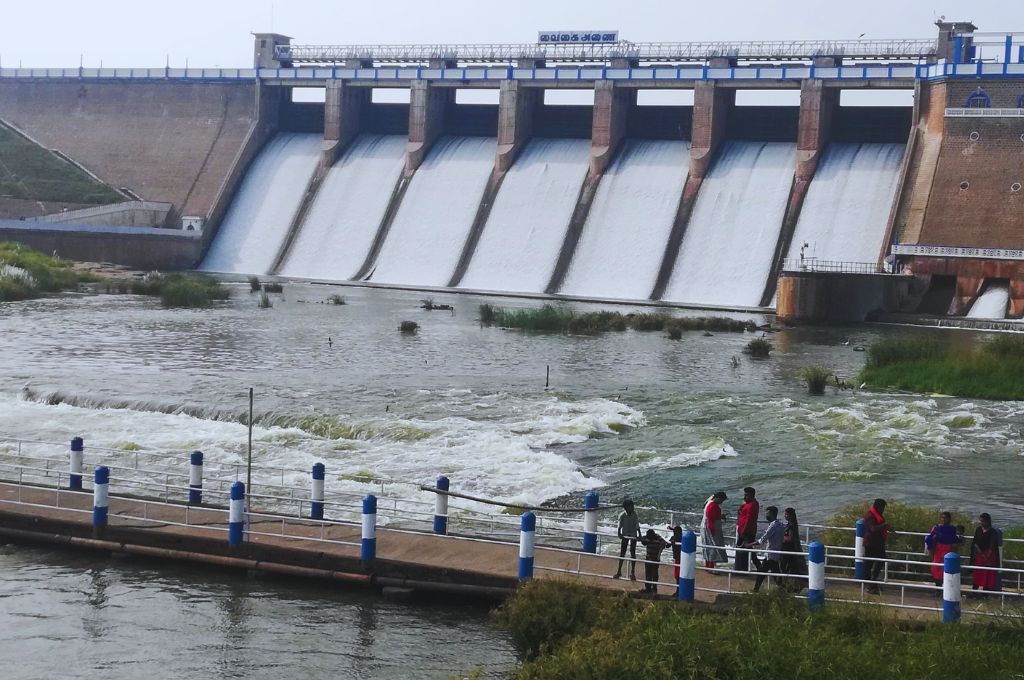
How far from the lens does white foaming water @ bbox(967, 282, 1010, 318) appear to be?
56562 mm

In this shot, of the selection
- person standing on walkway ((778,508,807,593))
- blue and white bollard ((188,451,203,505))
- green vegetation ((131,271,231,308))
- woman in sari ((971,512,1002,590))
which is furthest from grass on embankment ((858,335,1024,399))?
green vegetation ((131,271,231,308))

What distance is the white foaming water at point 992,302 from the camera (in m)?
56.6

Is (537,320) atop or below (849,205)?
below

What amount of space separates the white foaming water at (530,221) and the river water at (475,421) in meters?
20.5

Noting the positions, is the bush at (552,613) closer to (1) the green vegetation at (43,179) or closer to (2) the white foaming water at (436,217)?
(2) the white foaming water at (436,217)

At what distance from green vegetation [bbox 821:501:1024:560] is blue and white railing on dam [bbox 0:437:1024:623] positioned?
0.23 metres

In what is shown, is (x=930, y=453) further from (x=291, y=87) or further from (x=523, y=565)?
(x=291, y=87)

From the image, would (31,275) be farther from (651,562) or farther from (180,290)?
(651,562)

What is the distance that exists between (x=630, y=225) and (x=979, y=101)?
1729 centimetres

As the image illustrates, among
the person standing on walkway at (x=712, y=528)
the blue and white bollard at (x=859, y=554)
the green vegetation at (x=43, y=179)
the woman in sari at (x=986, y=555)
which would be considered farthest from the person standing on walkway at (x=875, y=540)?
the green vegetation at (x=43, y=179)

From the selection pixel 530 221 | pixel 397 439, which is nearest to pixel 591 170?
pixel 530 221

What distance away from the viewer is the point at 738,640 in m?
15.3

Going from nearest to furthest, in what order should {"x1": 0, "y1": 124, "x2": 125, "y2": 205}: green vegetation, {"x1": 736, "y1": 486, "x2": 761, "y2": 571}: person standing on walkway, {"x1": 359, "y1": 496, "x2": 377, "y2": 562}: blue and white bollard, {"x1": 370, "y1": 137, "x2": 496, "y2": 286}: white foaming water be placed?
{"x1": 736, "y1": 486, "x2": 761, "y2": 571}: person standing on walkway → {"x1": 359, "y1": 496, "x2": 377, "y2": 562}: blue and white bollard → {"x1": 370, "y1": 137, "x2": 496, "y2": 286}: white foaming water → {"x1": 0, "y1": 124, "x2": 125, "y2": 205}: green vegetation

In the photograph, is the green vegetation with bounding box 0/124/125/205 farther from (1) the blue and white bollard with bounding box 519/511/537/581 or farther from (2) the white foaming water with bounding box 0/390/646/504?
(1) the blue and white bollard with bounding box 519/511/537/581
